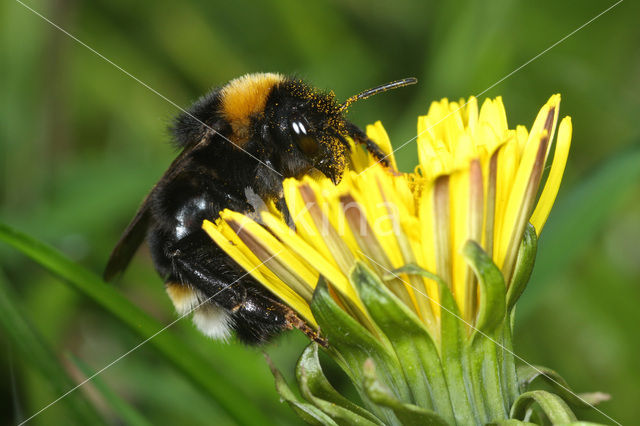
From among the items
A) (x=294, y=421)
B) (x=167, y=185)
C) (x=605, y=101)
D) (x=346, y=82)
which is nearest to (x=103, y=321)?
(x=294, y=421)

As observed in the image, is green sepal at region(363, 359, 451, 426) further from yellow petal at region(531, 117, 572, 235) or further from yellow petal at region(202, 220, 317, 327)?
yellow petal at region(531, 117, 572, 235)

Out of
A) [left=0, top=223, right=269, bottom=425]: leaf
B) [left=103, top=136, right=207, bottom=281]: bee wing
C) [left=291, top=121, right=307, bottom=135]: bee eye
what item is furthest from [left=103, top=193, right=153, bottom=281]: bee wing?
[left=291, top=121, right=307, bottom=135]: bee eye

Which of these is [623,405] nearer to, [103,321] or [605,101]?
[605,101]

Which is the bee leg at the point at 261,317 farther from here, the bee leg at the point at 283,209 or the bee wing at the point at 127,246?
the bee wing at the point at 127,246

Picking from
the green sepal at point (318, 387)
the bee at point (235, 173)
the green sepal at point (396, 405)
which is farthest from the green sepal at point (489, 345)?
the bee at point (235, 173)

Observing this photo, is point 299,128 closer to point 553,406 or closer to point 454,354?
point 454,354

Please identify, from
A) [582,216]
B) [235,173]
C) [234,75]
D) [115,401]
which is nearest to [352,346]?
[235,173]
